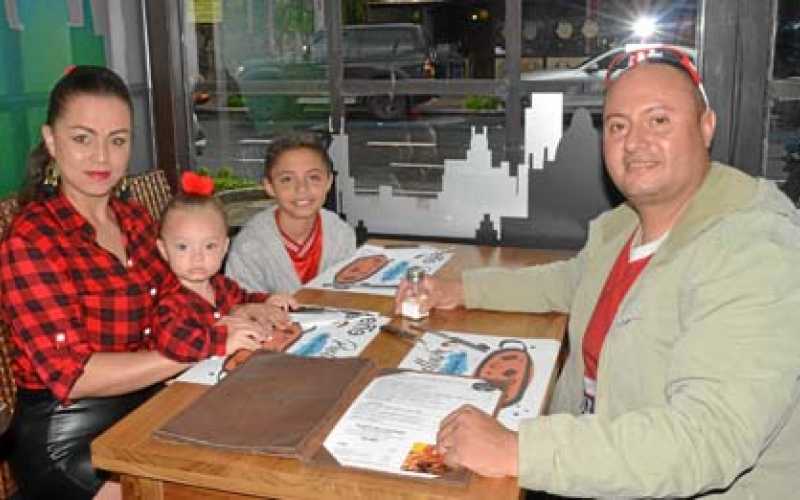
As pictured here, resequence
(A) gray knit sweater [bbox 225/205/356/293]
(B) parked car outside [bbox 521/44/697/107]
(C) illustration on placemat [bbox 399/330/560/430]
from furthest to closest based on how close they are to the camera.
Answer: (B) parked car outside [bbox 521/44/697/107], (A) gray knit sweater [bbox 225/205/356/293], (C) illustration on placemat [bbox 399/330/560/430]

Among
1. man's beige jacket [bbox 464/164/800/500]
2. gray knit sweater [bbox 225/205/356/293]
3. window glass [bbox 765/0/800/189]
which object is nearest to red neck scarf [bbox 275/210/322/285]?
gray knit sweater [bbox 225/205/356/293]

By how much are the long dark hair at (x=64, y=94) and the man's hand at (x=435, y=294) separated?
759 millimetres

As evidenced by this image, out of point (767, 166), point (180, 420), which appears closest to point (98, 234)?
point (180, 420)

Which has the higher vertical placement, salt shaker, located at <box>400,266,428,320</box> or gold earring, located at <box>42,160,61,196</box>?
gold earring, located at <box>42,160,61,196</box>

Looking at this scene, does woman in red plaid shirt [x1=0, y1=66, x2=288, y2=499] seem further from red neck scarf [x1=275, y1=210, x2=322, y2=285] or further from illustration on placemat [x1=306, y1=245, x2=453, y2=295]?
red neck scarf [x1=275, y1=210, x2=322, y2=285]

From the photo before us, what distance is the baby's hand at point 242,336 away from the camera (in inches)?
64.5

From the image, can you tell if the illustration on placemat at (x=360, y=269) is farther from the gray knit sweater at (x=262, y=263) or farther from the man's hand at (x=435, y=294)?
the man's hand at (x=435, y=294)

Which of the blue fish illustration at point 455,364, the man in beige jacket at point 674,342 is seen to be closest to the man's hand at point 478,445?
the man in beige jacket at point 674,342

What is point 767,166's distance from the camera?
2725 mm

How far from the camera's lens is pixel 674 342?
1.30 meters

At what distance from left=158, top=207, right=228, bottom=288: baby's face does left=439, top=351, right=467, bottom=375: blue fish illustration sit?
1.96 feet

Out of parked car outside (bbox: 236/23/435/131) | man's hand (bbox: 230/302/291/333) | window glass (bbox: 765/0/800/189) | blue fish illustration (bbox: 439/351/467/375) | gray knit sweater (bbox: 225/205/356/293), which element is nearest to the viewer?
blue fish illustration (bbox: 439/351/467/375)

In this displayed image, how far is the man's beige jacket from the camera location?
1098mm

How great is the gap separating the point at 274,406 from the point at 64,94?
0.92 metres
